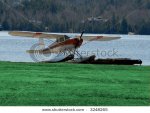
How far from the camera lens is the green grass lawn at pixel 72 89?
7508 mm

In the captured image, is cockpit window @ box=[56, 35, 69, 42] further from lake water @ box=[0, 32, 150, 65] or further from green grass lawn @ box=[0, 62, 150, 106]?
green grass lawn @ box=[0, 62, 150, 106]


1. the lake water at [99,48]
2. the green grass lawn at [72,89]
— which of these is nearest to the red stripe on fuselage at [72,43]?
the lake water at [99,48]

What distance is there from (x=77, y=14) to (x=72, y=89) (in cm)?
223

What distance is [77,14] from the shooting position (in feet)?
33.7

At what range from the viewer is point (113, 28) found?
11969mm

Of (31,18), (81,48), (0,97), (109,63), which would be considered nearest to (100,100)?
(0,97)

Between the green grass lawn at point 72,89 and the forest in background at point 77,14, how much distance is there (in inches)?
37.4

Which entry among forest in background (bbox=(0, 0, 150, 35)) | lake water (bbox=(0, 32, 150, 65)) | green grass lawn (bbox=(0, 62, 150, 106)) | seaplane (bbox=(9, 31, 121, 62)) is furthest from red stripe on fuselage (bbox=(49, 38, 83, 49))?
green grass lawn (bbox=(0, 62, 150, 106))

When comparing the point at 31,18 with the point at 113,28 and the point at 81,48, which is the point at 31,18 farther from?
the point at 81,48

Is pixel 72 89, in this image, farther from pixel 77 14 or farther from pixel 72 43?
pixel 72 43

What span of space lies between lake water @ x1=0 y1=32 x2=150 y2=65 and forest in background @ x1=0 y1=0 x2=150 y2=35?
125 inches

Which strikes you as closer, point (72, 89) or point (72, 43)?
point (72, 89)

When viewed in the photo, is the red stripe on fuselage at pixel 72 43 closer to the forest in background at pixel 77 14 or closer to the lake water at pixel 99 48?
the lake water at pixel 99 48

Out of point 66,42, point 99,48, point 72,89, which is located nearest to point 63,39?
point 66,42
